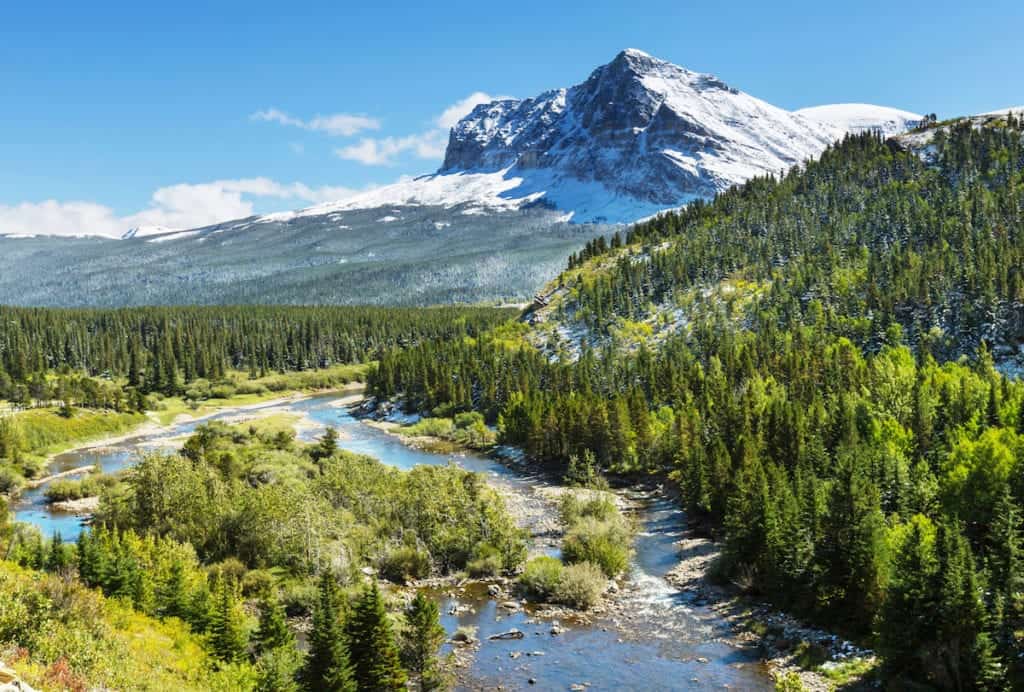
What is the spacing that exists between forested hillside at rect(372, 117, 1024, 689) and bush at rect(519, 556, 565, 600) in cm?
1322

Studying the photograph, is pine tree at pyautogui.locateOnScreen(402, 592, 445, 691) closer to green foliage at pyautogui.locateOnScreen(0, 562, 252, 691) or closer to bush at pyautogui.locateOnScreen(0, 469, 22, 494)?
green foliage at pyautogui.locateOnScreen(0, 562, 252, 691)

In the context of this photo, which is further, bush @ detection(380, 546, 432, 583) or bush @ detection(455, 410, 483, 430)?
bush @ detection(455, 410, 483, 430)

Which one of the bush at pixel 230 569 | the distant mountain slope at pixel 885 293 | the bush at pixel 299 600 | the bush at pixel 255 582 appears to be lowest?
the bush at pixel 299 600

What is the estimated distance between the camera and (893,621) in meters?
41.3

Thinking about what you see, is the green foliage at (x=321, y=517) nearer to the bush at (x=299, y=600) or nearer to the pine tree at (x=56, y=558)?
Result: the bush at (x=299, y=600)

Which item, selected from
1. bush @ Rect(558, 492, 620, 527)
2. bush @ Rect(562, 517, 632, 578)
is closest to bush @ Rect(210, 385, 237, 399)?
bush @ Rect(558, 492, 620, 527)

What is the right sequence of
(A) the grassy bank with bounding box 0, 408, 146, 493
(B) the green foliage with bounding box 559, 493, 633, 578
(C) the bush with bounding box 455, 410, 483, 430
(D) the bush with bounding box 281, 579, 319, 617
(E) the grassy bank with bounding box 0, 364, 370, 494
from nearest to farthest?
1. (D) the bush with bounding box 281, 579, 319, 617
2. (B) the green foliage with bounding box 559, 493, 633, 578
3. (A) the grassy bank with bounding box 0, 408, 146, 493
4. (E) the grassy bank with bounding box 0, 364, 370, 494
5. (C) the bush with bounding box 455, 410, 483, 430

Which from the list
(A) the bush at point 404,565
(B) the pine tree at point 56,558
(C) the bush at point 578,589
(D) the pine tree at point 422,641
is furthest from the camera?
(A) the bush at point 404,565

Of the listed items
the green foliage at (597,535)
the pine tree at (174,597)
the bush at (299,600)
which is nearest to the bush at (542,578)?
the green foliage at (597,535)

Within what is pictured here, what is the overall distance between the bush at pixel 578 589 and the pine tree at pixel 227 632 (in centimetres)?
2231

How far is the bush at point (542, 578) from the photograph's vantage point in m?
57.7

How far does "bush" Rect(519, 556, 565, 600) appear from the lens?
57.7m

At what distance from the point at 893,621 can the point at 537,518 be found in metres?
42.8

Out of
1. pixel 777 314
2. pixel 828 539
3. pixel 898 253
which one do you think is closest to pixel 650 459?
pixel 828 539
